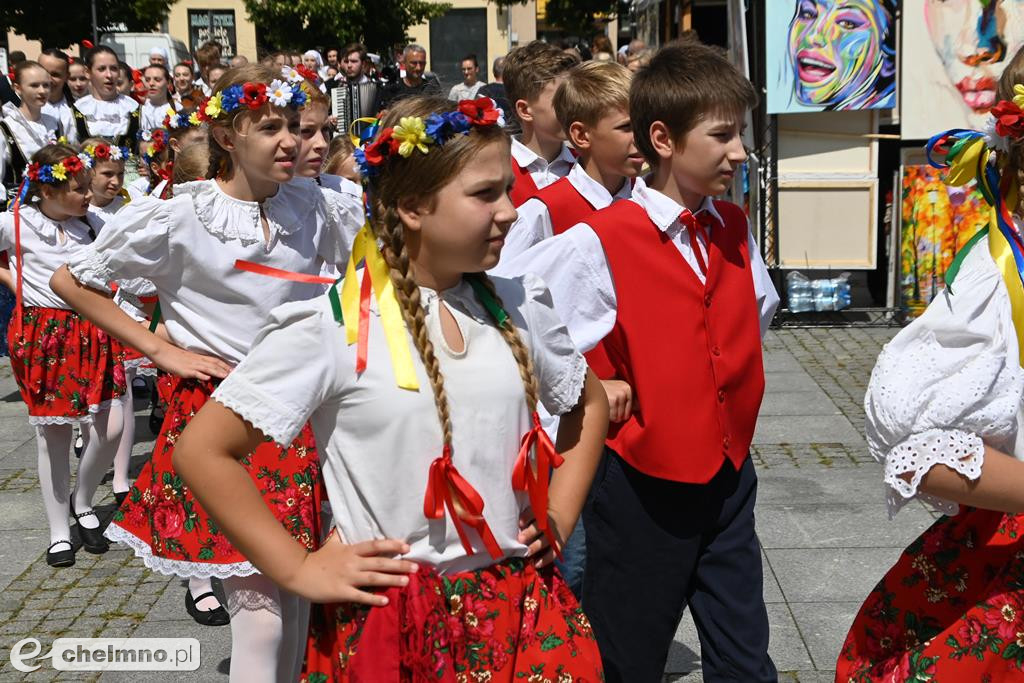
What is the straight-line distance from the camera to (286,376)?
229cm

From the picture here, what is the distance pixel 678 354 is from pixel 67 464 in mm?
3762

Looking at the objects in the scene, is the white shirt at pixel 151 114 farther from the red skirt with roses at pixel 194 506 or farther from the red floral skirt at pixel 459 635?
the red floral skirt at pixel 459 635

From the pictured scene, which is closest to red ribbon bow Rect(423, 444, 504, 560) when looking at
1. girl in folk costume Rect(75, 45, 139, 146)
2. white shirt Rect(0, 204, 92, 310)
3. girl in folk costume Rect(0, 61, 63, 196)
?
white shirt Rect(0, 204, 92, 310)

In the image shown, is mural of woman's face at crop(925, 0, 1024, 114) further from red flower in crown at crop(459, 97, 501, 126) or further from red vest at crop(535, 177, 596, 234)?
red flower in crown at crop(459, 97, 501, 126)

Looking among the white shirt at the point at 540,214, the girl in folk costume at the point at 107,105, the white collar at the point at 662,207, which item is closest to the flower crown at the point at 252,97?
the white shirt at the point at 540,214

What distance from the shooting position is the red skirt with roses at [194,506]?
3822 mm

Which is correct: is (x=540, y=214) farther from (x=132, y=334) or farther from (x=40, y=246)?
(x=40, y=246)

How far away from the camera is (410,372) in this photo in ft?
7.67

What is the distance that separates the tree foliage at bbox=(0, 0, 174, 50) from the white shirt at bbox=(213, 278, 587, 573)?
94.5 feet

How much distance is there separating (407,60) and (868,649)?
14.5 metres

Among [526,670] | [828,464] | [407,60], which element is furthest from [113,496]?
[407,60]

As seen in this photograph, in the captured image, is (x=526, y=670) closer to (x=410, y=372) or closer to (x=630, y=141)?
(x=410, y=372)

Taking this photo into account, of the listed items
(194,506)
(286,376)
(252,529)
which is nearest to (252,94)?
(194,506)

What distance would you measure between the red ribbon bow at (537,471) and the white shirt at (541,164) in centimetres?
272
